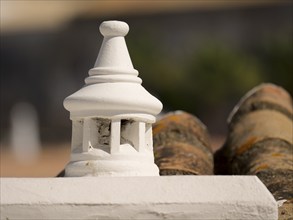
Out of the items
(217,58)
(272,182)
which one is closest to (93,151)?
(272,182)

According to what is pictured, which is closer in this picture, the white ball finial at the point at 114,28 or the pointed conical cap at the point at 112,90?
the pointed conical cap at the point at 112,90

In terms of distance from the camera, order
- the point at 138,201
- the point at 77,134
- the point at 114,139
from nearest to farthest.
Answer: the point at 138,201 < the point at 114,139 < the point at 77,134

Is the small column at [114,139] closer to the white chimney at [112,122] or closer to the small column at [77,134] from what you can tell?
the white chimney at [112,122]

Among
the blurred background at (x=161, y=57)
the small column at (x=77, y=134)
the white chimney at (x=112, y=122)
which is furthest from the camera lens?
the blurred background at (x=161, y=57)

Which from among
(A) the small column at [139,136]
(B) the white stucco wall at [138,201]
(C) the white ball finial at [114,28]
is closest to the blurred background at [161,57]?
(C) the white ball finial at [114,28]

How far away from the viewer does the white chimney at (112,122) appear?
9.45 ft

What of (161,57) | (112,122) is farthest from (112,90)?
(161,57)

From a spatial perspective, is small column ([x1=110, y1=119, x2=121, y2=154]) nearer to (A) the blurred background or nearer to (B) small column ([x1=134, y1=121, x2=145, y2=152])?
(B) small column ([x1=134, y1=121, x2=145, y2=152])

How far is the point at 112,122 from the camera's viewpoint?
2908 millimetres

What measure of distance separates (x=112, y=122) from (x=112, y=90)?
0.10 meters

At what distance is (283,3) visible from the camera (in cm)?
3788

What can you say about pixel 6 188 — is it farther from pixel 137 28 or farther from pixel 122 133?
pixel 137 28

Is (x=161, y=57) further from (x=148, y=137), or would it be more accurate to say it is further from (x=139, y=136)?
(x=139, y=136)

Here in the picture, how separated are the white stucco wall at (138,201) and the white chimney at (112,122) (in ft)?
0.84
